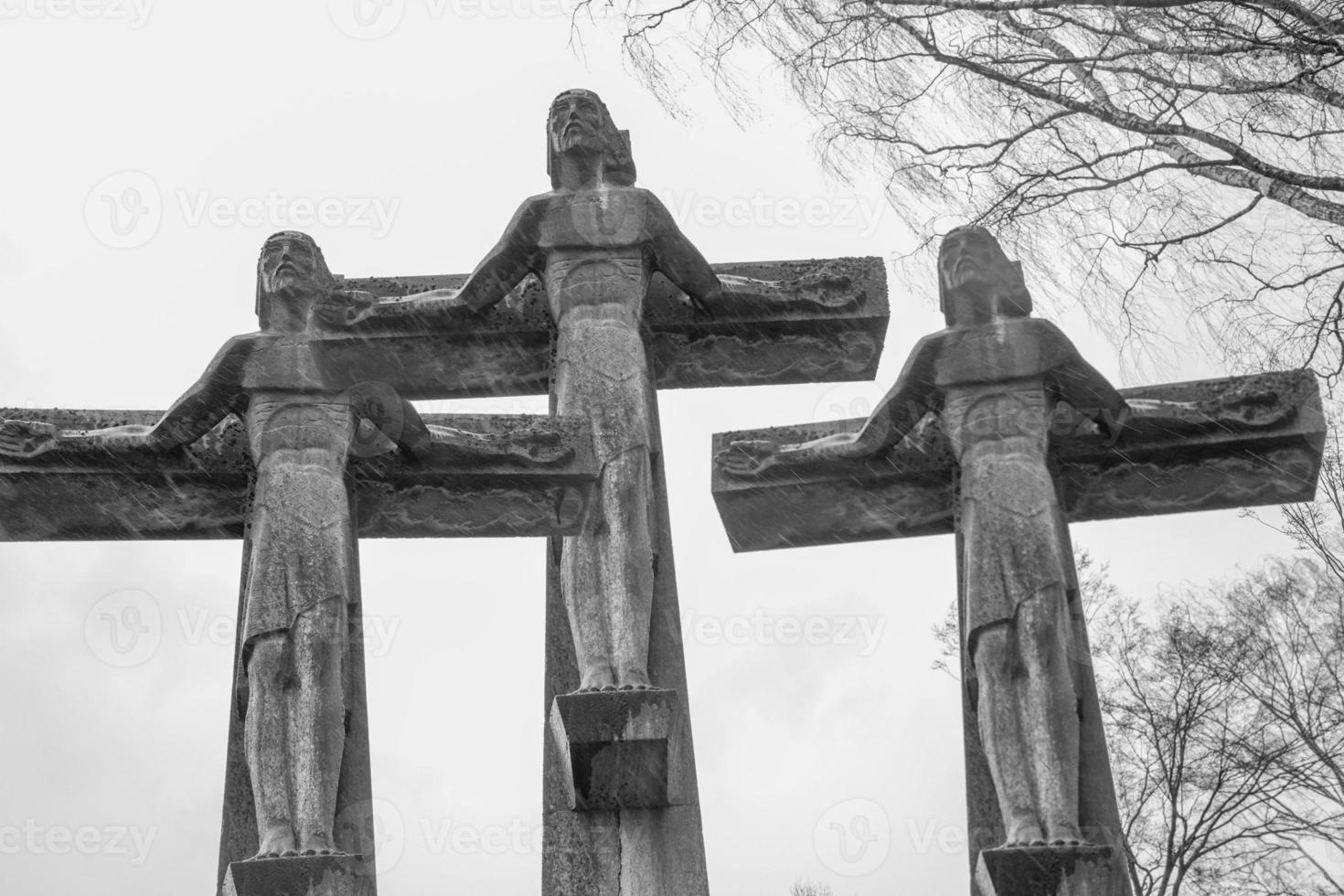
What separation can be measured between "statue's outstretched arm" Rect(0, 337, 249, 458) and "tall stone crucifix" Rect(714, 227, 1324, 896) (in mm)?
2627

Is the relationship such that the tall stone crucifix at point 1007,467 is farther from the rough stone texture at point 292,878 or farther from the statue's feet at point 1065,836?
the rough stone texture at point 292,878

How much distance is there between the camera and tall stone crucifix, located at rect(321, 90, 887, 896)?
1005 cm

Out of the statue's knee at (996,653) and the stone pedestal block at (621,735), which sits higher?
the statue's knee at (996,653)

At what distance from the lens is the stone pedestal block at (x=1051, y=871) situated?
30.3 ft

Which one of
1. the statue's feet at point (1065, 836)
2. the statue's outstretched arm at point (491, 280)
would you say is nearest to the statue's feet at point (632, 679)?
the statue's feet at point (1065, 836)

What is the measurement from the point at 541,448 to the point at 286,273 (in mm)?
1919

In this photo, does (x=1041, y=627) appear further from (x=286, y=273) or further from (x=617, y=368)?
(x=286, y=273)

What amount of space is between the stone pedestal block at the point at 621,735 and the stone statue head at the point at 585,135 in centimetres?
346

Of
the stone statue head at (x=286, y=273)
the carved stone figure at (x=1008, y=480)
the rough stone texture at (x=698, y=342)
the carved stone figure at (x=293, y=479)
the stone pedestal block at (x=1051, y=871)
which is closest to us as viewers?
the stone pedestal block at (x=1051, y=871)

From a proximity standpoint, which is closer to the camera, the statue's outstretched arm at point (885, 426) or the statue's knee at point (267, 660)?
the statue's knee at point (267, 660)

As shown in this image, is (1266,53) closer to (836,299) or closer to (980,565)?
(836,299)

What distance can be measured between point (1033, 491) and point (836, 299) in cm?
198

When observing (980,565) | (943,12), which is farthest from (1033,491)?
(943,12)

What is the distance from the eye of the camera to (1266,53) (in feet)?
41.8
